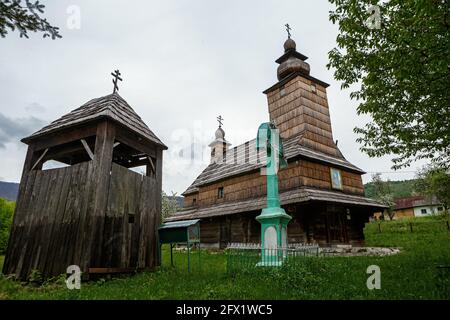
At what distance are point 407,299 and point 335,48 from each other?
23.6ft

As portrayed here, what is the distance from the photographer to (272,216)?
8.88 m

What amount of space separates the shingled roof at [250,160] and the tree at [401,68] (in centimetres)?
825

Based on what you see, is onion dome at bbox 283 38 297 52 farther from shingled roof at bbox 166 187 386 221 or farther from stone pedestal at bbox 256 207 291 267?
stone pedestal at bbox 256 207 291 267

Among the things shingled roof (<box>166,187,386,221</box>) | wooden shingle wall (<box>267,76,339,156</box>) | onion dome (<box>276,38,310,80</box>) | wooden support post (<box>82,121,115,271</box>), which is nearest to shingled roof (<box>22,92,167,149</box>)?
wooden support post (<box>82,121,115,271</box>)

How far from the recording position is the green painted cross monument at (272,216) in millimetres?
8320

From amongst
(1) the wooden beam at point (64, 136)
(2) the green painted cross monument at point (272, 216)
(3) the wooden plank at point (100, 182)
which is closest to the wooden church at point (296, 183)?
(2) the green painted cross monument at point (272, 216)

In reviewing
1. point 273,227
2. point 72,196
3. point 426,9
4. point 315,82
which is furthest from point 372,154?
point 315,82

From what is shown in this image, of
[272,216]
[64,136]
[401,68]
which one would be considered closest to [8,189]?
[64,136]

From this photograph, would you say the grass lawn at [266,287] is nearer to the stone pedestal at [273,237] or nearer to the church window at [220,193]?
the stone pedestal at [273,237]

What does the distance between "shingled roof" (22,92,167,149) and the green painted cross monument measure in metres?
4.17

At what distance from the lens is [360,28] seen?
7648mm

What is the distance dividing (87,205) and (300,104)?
17.6m

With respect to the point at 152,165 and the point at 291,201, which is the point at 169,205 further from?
the point at 152,165

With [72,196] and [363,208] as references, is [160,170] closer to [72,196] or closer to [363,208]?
[72,196]
